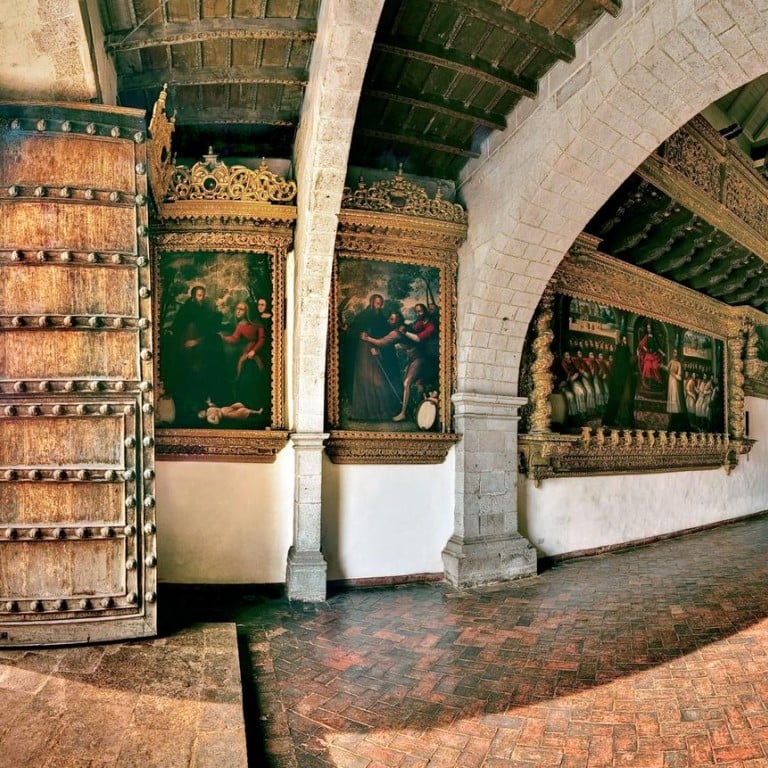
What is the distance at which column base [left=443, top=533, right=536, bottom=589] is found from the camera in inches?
233

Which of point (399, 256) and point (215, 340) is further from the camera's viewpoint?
point (399, 256)

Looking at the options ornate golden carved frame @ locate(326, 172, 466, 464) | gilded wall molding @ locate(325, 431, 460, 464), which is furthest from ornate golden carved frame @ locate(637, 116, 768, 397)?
gilded wall molding @ locate(325, 431, 460, 464)

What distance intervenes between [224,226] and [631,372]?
5.92m

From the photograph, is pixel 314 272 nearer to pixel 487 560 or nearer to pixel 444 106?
pixel 444 106

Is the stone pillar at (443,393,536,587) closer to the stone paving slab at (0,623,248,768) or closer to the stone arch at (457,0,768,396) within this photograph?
the stone arch at (457,0,768,396)

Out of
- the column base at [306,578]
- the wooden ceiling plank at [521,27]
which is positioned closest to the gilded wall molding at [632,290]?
the wooden ceiling plank at [521,27]

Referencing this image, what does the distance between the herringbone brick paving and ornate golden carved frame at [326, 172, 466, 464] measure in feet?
4.80

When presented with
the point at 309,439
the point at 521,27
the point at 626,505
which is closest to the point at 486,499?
the point at 309,439

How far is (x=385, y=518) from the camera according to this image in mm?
6027

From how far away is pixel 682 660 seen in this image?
395 cm

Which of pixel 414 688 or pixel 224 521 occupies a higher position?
pixel 224 521

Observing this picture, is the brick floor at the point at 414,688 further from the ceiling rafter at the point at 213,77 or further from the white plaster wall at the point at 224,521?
the ceiling rafter at the point at 213,77

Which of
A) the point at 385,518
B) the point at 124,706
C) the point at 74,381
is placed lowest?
the point at 124,706

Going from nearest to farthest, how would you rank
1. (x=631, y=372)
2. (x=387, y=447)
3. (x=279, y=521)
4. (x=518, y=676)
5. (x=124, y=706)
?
1. (x=124, y=706)
2. (x=518, y=676)
3. (x=279, y=521)
4. (x=387, y=447)
5. (x=631, y=372)
